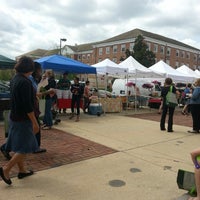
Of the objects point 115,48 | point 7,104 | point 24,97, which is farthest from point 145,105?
point 115,48

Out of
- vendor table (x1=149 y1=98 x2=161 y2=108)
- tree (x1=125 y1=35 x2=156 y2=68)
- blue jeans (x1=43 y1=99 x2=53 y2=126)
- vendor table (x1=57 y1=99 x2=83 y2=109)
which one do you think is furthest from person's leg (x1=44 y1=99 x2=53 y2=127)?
tree (x1=125 y1=35 x2=156 y2=68)

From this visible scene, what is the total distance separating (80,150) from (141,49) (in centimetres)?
3818

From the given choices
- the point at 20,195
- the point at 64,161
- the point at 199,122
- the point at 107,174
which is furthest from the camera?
the point at 199,122

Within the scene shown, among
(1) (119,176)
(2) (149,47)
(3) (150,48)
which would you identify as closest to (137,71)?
(1) (119,176)

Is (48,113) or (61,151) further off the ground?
(48,113)

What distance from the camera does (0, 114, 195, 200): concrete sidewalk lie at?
3.67 metres

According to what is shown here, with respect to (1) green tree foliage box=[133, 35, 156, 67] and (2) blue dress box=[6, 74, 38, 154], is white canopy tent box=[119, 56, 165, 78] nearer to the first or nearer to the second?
(2) blue dress box=[6, 74, 38, 154]

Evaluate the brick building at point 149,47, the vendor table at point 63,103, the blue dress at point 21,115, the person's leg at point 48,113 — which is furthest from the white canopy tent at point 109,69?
the brick building at point 149,47

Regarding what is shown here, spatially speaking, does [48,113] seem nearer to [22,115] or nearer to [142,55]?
[22,115]

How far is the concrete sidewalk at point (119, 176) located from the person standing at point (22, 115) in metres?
0.52

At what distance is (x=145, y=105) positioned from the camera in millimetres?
17094

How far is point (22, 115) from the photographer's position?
3.74 meters

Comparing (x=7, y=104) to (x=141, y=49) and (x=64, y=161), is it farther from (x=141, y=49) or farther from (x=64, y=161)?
(x=141, y=49)

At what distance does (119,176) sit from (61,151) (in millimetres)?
1773
